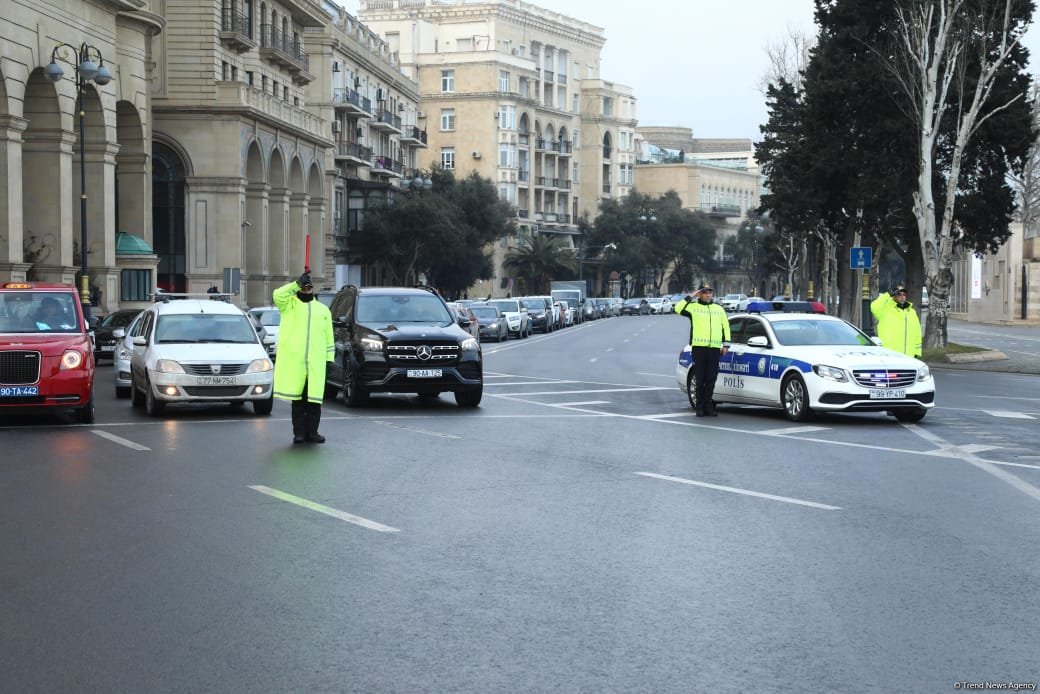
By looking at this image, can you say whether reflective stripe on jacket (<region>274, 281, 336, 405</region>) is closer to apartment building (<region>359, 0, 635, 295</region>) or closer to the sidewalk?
the sidewalk

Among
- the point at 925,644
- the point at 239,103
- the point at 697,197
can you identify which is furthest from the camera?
the point at 697,197

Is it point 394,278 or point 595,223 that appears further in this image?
point 595,223

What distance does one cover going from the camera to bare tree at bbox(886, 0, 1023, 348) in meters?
37.3

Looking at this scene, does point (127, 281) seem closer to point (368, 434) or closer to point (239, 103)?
point (239, 103)

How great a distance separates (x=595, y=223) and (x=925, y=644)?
129m

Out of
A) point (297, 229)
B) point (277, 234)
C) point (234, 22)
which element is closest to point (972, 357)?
point (234, 22)

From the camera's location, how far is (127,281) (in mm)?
51469

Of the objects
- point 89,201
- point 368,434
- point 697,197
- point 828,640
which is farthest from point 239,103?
point 697,197

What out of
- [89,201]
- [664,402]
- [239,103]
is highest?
[239,103]

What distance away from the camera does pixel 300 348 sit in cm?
1547

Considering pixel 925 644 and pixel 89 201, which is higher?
pixel 89 201

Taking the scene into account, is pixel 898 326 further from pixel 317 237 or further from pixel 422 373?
pixel 317 237

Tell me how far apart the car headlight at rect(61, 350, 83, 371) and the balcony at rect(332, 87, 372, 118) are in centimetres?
6130

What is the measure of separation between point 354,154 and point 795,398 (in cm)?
6586
